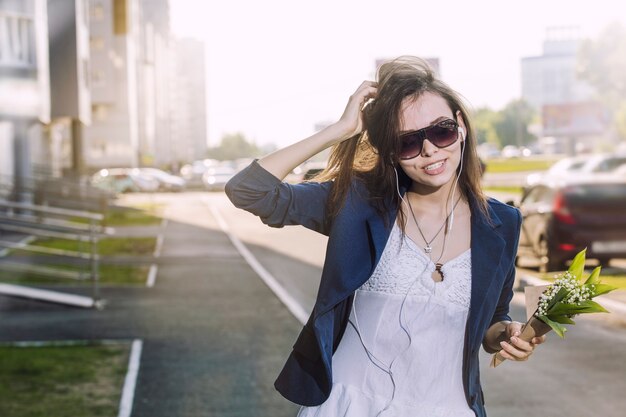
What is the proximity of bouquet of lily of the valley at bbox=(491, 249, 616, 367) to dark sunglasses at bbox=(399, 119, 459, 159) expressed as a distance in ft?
1.64

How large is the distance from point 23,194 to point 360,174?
1189 inches

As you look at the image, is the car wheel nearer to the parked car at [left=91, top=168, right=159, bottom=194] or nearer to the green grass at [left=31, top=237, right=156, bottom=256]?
the green grass at [left=31, top=237, right=156, bottom=256]

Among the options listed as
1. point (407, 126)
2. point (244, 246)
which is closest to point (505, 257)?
point (407, 126)

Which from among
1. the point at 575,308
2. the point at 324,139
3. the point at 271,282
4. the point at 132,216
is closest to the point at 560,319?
the point at 575,308

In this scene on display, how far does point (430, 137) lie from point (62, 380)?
6.34 m

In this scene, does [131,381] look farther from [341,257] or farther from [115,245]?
[115,245]

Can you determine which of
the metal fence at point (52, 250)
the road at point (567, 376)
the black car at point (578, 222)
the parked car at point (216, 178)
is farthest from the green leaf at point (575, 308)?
the parked car at point (216, 178)

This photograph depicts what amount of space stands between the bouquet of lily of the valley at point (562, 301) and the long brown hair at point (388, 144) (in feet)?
1.10

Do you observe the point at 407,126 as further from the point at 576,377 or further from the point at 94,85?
the point at 94,85

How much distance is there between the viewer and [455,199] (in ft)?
11.4

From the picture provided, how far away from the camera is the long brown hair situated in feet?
11.1

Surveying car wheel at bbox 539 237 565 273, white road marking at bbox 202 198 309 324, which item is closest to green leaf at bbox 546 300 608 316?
white road marking at bbox 202 198 309 324

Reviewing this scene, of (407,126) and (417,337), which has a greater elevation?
(407,126)

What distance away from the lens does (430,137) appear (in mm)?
3344
